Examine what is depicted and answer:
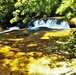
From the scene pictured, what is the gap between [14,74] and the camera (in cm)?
923

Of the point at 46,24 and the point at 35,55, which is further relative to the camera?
the point at 46,24

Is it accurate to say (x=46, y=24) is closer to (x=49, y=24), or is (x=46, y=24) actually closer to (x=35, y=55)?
(x=49, y=24)

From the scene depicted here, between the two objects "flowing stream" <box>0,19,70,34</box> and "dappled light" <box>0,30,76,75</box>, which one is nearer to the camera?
"dappled light" <box>0,30,76,75</box>

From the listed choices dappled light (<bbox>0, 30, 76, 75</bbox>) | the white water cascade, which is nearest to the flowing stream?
the white water cascade

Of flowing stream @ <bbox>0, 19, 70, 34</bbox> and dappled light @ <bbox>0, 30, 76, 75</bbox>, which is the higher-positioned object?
dappled light @ <bbox>0, 30, 76, 75</bbox>

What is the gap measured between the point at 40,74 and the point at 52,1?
134 inches

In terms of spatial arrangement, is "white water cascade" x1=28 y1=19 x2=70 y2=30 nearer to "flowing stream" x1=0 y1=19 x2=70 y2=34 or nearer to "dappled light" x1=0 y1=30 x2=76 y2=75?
"flowing stream" x1=0 y1=19 x2=70 y2=34

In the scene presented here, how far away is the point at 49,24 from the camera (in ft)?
68.9

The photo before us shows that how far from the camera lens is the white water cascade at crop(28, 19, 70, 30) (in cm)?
2045

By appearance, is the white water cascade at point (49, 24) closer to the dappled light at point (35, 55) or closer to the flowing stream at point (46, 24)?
the flowing stream at point (46, 24)

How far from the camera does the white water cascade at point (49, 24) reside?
805 inches

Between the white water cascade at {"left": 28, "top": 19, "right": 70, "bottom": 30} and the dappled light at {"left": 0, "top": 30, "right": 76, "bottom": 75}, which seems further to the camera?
the white water cascade at {"left": 28, "top": 19, "right": 70, "bottom": 30}

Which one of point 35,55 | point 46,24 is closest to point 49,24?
point 46,24

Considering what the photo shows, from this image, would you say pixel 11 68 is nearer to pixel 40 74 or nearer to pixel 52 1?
pixel 40 74
